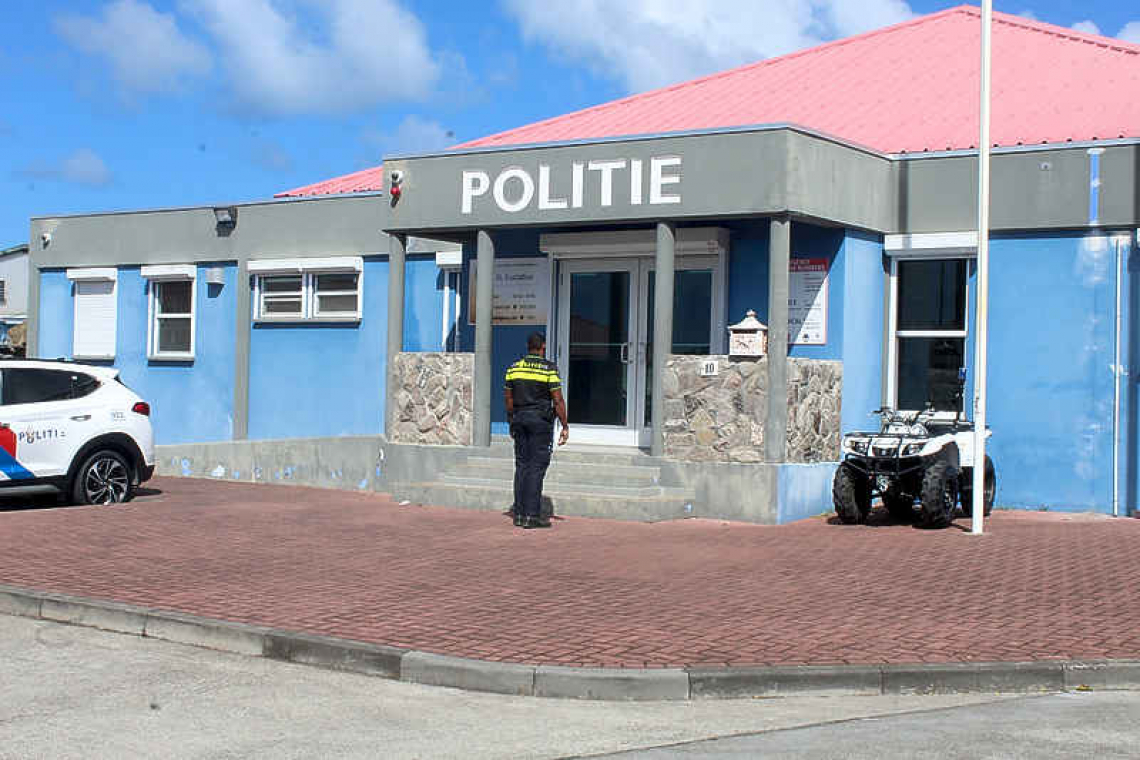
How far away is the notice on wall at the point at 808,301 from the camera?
15586mm

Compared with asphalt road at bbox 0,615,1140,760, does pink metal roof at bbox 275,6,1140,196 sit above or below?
above

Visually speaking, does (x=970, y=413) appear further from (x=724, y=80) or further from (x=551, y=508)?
(x=724, y=80)

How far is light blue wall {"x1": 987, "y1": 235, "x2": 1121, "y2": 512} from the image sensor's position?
589 inches

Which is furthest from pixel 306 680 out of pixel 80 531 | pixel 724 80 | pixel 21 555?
pixel 724 80

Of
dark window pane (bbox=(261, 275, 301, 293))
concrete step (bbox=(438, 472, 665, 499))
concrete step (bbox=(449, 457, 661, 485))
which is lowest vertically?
concrete step (bbox=(438, 472, 665, 499))

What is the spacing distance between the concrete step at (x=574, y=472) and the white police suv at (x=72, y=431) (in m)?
3.57

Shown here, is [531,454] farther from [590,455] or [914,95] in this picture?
[914,95]

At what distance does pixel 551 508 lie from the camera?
1446 centimetres

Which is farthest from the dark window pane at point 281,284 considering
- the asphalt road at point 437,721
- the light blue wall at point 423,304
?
the asphalt road at point 437,721

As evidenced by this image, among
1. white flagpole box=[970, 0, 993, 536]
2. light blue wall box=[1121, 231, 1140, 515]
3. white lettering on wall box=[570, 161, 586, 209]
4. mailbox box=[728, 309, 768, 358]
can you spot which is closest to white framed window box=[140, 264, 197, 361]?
white lettering on wall box=[570, 161, 586, 209]

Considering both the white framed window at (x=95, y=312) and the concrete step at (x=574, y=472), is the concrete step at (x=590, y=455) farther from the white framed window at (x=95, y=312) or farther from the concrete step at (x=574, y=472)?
the white framed window at (x=95, y=312)

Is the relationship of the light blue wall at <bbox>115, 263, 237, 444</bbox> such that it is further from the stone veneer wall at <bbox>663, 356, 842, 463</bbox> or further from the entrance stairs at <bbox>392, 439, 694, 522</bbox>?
the stone veneer wall at <bbox>663, 356, 842, 463</bbox>

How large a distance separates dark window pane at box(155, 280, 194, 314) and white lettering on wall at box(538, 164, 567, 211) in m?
8.71

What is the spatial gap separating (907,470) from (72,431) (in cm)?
854
